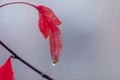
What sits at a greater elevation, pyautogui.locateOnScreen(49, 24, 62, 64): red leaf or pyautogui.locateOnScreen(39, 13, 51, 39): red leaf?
pyautogui.locateOnScreen(39, 13, 51, 39): red leaf

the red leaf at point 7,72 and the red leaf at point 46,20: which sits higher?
the red leaf at point 46,20

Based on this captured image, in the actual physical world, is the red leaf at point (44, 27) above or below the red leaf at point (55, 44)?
above

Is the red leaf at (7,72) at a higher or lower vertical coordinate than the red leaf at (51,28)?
lower

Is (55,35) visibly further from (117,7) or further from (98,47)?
(117,7)

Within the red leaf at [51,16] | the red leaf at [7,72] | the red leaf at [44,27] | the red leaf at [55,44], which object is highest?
the red leaf at [51,16]

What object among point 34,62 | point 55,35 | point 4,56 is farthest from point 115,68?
point 55,35

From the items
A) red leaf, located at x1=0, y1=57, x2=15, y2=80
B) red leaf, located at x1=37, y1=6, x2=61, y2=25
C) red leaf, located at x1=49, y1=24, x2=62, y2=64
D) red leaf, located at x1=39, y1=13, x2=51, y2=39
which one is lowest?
red leaf, located at x1=0, y1=57, x2=15, y2=80

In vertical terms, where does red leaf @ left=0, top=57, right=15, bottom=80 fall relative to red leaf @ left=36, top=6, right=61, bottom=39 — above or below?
below

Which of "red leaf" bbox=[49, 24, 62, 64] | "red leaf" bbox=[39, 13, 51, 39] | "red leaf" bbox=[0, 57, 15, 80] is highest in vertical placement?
"red leaf" bbox=[39, 13, 51, 39]
